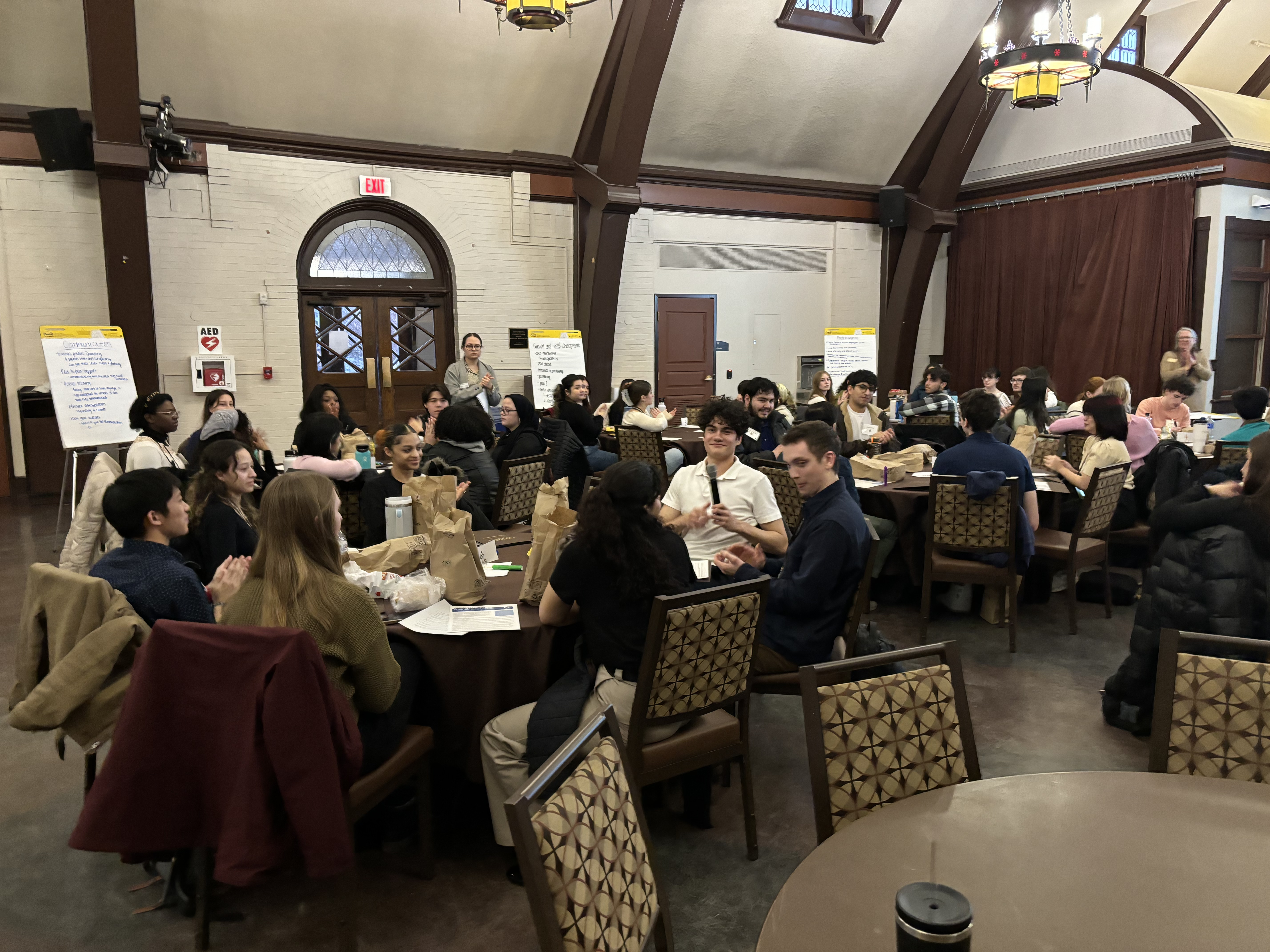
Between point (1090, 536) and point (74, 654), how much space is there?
4.82 m

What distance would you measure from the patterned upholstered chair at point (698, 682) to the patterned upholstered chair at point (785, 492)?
240cm

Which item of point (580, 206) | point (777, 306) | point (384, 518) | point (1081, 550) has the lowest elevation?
point (1081, 550)

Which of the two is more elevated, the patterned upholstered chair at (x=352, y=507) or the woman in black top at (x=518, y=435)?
the woman in black top at (x=518, y=435)

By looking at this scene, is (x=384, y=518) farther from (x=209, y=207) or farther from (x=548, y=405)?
(x=209, y=207)

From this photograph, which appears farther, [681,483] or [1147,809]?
[681,483]

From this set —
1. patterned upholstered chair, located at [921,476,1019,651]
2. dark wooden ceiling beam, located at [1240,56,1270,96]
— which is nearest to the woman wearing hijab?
patterned upholstered chair, located at [921,476,1019,651]

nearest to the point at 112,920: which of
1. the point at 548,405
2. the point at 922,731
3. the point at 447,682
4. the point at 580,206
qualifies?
the point at 447,682

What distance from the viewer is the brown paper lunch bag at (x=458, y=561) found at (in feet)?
9.16

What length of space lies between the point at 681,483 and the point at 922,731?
1.97 m

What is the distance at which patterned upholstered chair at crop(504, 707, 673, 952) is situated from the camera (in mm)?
1294

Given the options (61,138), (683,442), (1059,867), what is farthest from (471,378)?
(1059,867)

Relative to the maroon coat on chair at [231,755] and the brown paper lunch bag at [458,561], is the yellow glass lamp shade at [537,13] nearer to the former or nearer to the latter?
the brown paper lunch bag at [458,561]

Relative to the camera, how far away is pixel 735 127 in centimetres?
1029

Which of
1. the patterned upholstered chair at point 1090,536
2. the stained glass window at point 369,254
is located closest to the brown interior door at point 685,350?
the stained glass window at point 369,254
